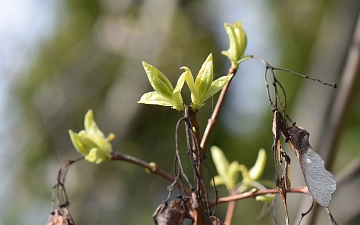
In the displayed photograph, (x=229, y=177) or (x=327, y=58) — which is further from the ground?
(x=327, y=58)

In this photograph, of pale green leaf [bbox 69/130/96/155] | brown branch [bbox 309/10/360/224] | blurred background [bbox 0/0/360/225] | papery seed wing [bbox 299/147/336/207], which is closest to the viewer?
papery seed wing [bbox 299/147/336/207]

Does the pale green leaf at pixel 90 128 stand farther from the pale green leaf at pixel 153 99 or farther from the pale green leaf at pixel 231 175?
the pale green leaf at pixel 231 175

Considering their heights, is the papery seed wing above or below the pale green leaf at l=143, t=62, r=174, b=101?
below

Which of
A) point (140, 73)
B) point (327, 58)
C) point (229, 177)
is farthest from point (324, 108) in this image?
point (140, 73)

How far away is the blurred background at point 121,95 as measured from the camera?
3.07 meters

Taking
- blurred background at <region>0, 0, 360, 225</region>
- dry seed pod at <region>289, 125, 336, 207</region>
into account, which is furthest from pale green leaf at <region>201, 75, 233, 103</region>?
blurred background at <region>0, 0, 360, 225</region>

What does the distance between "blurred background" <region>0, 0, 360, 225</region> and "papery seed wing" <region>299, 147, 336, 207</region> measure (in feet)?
7.09

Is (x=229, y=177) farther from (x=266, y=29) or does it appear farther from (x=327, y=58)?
(x=266, y=29)

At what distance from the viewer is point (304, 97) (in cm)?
216

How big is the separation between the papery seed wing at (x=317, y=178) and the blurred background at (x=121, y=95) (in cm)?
216

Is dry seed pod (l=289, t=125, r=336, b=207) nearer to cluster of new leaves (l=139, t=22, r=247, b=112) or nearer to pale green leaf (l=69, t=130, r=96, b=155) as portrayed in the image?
cluster of new leaves (l=139, t=22, r=247, b=112)

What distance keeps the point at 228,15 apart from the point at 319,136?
5.77 ft

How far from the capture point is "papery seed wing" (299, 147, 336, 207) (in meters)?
0.54

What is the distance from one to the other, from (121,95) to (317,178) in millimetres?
2593
